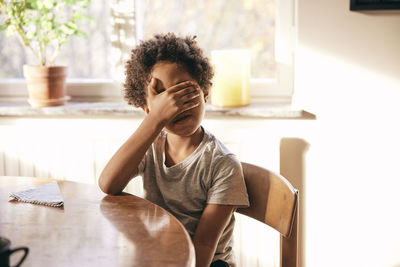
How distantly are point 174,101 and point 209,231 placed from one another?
319 millimetres

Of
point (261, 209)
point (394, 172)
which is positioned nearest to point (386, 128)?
point (394, 172)

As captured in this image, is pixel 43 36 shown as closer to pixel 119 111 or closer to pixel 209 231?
pixel 119 111

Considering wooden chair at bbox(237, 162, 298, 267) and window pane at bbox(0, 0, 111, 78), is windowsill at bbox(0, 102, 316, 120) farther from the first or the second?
wooden chair at bbox(237, 162, 298, 267)

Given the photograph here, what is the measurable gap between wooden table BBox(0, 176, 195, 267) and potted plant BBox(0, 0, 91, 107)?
2.98 feet

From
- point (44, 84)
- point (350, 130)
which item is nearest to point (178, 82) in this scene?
point (350, 130)

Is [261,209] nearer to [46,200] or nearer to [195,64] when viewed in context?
[195,64]

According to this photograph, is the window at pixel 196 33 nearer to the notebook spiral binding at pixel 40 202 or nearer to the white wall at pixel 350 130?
the white wall at pixel 350 130

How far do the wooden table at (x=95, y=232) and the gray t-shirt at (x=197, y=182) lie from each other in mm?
160

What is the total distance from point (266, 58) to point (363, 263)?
0.93 m

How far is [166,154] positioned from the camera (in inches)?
48.7

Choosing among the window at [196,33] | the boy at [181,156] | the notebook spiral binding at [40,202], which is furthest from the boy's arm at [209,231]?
the window at [196,33]

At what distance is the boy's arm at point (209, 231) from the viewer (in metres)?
1.03

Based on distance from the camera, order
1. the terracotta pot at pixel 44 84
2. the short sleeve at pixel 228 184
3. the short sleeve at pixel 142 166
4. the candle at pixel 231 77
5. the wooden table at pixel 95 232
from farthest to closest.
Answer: the terracotta pot at pixel 44 84
the candle at pixel 231 77
the short sleeve at pixel 142 166
the short sleeve at pixel 228 184
the wooden table at pixel 95 232

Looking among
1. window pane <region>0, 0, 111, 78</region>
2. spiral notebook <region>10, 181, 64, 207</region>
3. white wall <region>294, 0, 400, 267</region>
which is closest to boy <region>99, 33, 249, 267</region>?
spiral notebook <region>10, 181, 64, 207</region>
